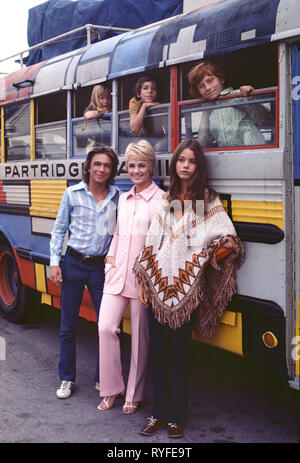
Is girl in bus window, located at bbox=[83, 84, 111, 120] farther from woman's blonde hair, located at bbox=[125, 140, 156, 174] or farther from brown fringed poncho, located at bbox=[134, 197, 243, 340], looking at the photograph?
brown fringed poncho, located at bbox=[134, 197, 243, 340]

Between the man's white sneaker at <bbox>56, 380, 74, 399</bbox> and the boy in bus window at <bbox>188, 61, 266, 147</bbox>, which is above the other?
the boy in bus window at <bbox>188, 61, 266, 147</bbox>

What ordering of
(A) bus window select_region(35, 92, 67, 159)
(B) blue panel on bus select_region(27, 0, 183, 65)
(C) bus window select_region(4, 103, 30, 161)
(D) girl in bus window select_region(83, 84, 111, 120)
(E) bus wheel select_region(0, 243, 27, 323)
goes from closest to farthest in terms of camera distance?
(D) girl in bus window select_region(83, 84, 111, 120)
(A) bus window select_region(35, 92, 67, 159)
(C) bus window select_region(4, 103, 30, 161)
(E) bus wheel select_region(0, 243, 27, 323)
(B) blue panel on bus select_region(27, 0, 183, 65)

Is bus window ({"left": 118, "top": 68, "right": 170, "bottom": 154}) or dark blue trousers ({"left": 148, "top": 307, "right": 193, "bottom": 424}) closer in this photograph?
dark blue trousers ({"left": 148, "top": 307, "right": 193, "bottom": 424})

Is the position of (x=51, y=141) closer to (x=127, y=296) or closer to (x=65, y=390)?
(x=127, y=296)

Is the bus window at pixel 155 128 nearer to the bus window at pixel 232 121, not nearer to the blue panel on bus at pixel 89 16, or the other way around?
the bus window at pixel 232 121

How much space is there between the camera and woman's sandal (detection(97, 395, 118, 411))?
3.91 metres

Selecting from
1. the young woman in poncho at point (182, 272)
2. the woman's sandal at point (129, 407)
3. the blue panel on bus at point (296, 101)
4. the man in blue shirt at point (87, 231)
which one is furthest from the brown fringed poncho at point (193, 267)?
the woman's sandal at point (129, 407)

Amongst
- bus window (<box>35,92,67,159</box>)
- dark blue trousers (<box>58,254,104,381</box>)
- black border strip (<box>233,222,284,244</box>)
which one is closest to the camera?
black border strip (<box>233,222,284,244</box>)

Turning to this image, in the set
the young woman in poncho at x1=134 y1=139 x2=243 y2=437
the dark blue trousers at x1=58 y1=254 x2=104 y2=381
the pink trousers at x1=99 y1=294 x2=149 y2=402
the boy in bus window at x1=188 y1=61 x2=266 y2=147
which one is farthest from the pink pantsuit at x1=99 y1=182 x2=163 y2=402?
the boy in bus window at x1=188 y1=61 x2=266 y2=147

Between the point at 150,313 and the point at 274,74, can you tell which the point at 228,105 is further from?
the point at 150,313

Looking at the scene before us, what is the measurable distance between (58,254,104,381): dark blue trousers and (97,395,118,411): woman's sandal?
0.36 meters

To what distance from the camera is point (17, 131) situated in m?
5.70

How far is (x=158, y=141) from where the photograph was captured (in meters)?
3.94

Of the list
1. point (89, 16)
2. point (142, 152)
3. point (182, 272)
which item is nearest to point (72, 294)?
point (182, 272)
